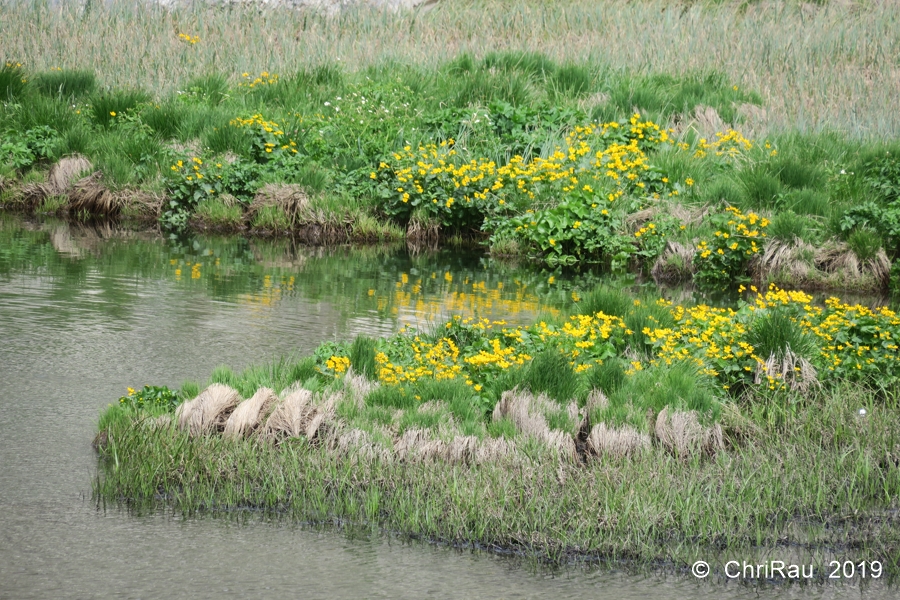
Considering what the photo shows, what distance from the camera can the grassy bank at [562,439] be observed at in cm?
598

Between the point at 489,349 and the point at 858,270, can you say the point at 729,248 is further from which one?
the point at 489,349

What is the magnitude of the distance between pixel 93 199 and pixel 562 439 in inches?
433

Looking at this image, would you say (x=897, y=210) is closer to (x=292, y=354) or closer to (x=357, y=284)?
(x=357, y=284)

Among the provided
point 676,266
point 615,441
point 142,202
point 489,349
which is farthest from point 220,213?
point 615,441

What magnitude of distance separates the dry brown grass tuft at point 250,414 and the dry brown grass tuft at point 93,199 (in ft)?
32.1

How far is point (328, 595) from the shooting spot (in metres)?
5.20

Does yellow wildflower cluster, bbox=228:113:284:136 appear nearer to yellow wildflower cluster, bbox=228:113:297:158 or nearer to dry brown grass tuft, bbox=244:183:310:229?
yellow wildflower cluster, bbox=228:113:297:158

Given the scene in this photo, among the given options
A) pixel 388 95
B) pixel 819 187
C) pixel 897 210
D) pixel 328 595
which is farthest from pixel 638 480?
pixel 388 95

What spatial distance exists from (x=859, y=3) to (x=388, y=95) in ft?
41.6

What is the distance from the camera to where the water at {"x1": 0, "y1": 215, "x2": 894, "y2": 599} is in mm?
5363

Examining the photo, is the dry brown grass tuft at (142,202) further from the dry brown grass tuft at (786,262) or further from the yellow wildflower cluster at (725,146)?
the dry brown grass tuft at (786,262)

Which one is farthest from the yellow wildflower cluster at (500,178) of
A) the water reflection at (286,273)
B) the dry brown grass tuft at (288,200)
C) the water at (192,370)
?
the dry brown grass tuft at (288,200)

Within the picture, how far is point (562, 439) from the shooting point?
682 cm

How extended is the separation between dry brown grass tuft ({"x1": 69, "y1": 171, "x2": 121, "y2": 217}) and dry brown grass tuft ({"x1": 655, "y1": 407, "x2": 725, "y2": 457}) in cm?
1092
